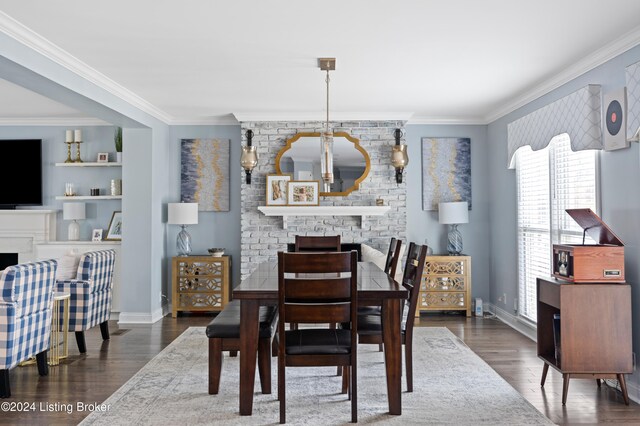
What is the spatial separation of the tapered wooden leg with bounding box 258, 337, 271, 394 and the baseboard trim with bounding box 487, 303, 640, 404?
2.46 metres

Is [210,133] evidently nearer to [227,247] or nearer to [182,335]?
[227,247]

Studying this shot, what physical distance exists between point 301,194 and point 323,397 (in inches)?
129

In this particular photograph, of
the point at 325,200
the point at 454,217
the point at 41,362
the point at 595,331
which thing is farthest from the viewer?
the point at 325,200

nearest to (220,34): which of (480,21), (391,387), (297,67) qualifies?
(297,67)

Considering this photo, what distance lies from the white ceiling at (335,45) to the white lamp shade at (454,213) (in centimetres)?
126

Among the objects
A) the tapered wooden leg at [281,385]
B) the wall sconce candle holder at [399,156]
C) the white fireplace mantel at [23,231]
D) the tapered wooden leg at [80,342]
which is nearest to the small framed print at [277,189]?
the wall sconce candle holder at [399,156]

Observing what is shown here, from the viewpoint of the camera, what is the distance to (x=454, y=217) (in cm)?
614

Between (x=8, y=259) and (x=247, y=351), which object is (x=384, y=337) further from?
(x=8, y=259)

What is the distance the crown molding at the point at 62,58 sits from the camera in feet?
10.8

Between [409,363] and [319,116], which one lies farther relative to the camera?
[319,116]

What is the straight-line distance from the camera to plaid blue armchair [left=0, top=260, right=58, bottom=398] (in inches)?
132

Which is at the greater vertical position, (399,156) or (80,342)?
(399,156)

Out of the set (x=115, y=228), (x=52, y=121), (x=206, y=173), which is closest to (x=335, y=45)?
(x=206, y=173)

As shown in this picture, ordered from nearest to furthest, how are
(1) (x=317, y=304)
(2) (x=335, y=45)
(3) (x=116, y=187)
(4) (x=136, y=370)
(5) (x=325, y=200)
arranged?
(1) (x=317, y=304) < (2) (x=335, y=45) < (4) (x=136, y=370) < (5) (x=325, y=200) < (3) (x=116, y=187)
